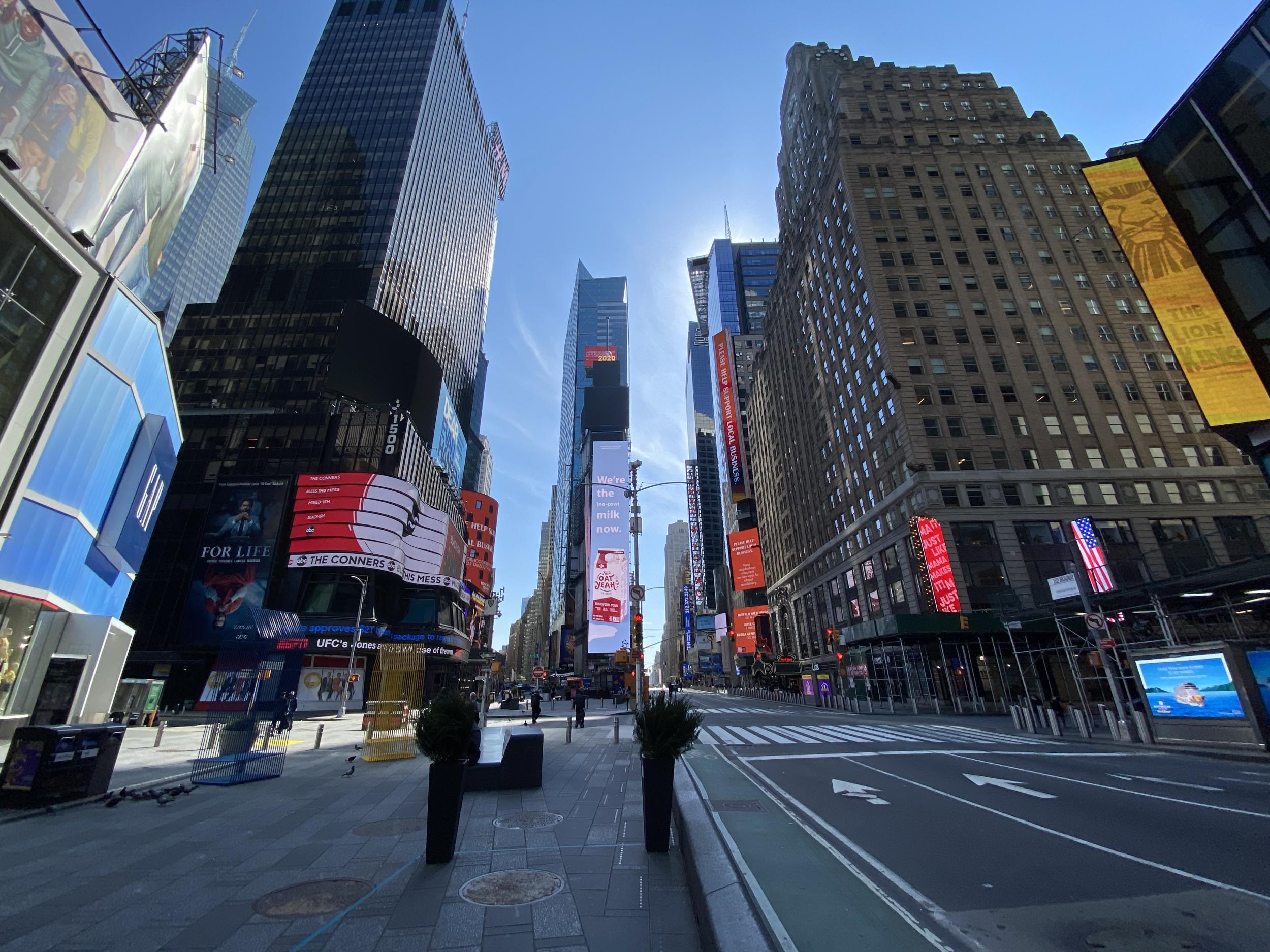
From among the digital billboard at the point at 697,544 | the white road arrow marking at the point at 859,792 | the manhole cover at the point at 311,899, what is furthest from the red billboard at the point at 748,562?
the manhole cover at the point at 311,899

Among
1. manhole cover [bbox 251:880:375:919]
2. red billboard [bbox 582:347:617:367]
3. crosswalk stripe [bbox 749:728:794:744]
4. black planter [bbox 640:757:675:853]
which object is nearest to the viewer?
manhole cover [bbox 251:880:375:919]

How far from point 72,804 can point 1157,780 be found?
21.8 meters

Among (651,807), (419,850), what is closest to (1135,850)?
(651,807)

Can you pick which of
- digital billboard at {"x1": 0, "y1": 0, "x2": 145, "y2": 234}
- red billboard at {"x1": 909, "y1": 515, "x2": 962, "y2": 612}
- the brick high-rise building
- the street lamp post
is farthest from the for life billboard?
digital billboard at {"x1": 0, "y1": 0, "x2": 145, "y2": 234}

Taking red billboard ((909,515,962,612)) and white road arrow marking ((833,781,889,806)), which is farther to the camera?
red billboard ((909,515,962,612))

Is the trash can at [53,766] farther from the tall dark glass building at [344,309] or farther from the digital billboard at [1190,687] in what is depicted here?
the tall dark glass building at [344,309]

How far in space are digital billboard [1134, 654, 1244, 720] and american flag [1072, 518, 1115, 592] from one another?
1231 cm

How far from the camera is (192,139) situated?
2467 centimetres

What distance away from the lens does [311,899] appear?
18.2ft

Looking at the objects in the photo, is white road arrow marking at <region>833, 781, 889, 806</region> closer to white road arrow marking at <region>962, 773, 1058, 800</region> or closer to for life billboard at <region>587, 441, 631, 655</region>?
white road arrow marking at <region>962, 773, 1058, 800</region>

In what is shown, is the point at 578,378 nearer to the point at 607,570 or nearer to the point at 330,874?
the point at 607,570

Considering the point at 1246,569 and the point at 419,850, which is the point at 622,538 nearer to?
the point at 1246,569

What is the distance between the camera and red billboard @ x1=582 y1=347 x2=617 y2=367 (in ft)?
475

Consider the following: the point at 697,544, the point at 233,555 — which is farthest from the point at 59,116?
the point at 697,544
